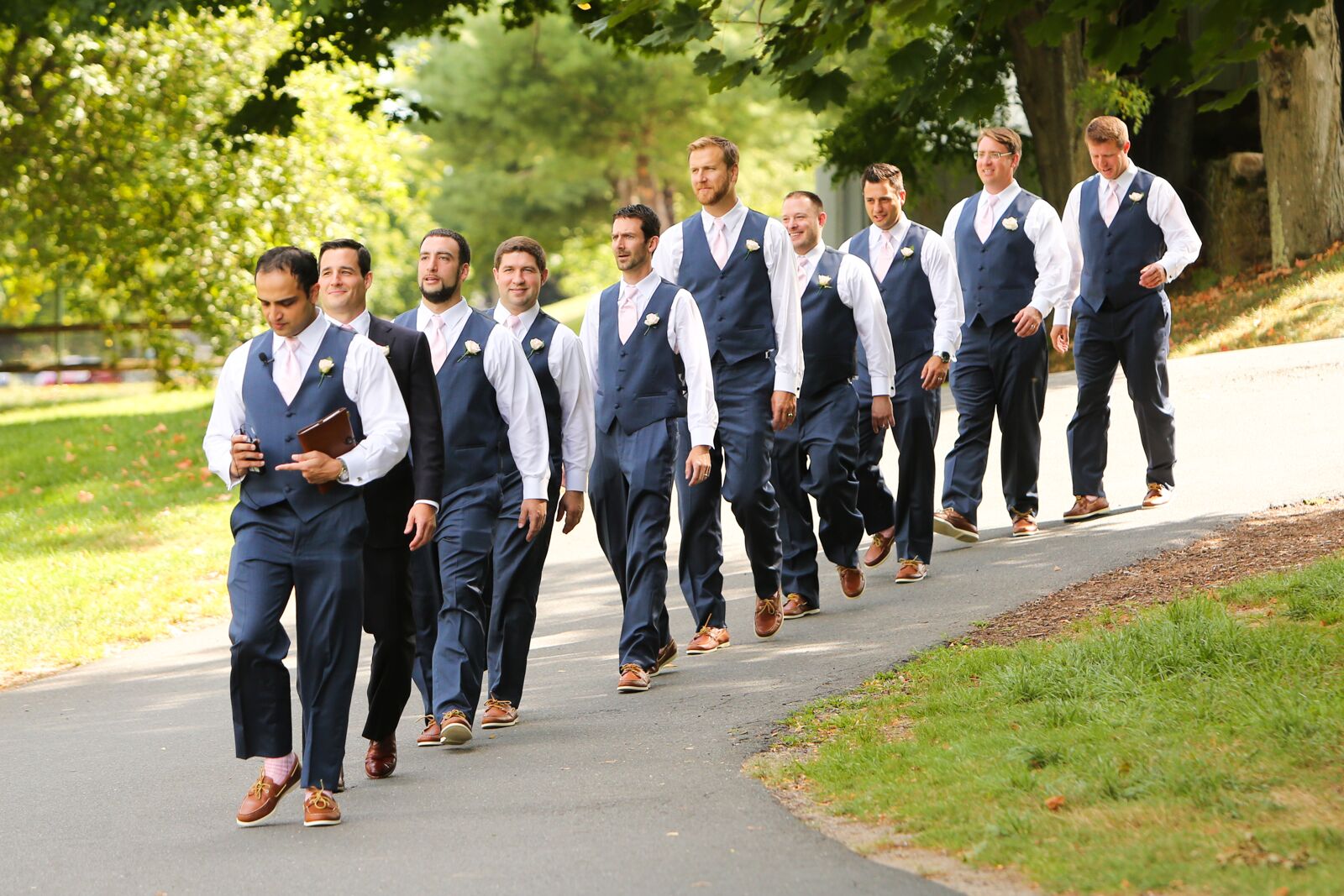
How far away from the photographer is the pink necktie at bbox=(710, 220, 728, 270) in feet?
28.2

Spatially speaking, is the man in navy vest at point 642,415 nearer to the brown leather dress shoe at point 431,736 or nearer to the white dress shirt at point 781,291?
the white dress shirt at point 781,291

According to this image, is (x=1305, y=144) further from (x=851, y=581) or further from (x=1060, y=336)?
(x=851, y=581)

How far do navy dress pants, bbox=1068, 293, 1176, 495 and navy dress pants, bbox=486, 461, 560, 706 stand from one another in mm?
4662

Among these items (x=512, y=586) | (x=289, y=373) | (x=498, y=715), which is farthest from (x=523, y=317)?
(x=289, y=373)

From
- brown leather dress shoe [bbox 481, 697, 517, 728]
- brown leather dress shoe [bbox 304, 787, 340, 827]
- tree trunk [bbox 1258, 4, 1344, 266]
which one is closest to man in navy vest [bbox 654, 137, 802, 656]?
brown leather dress shoe [bbox 481, 697, 517, 728]

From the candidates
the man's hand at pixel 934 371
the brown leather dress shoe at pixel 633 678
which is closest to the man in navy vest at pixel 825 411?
the man's hand at pixel 934 371

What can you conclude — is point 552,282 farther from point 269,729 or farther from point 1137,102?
point 269,729

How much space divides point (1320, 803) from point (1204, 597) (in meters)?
2.63

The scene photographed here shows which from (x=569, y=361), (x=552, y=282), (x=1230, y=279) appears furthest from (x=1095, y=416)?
(x=552, y=282)

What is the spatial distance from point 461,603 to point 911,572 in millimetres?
3505

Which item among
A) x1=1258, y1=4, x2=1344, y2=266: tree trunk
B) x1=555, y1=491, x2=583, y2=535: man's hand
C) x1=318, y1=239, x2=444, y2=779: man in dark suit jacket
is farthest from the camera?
x1=1258, y1=4, x2=1344, y2=266: tree trunk

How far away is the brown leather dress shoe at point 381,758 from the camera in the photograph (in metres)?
6.63

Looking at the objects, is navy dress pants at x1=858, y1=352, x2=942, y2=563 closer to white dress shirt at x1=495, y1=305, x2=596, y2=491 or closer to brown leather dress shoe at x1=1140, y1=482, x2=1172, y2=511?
brown leather dress shoe at x1=1140, y1=482, x2=1172, y2=511

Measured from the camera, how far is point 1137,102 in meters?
17.7
